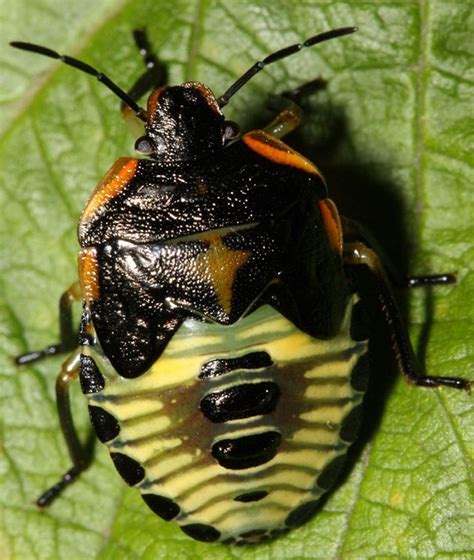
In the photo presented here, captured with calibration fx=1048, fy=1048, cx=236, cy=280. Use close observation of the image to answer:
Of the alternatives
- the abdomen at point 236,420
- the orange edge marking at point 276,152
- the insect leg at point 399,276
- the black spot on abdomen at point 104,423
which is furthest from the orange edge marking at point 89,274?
the insect leg at point 399,276

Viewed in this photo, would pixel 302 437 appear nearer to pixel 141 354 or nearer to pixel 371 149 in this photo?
pixel 141 354

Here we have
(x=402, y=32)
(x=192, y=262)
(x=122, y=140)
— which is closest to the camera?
(x=192, y=262)

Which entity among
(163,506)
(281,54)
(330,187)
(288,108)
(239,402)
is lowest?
(163,506)

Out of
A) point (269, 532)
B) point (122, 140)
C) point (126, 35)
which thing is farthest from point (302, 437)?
point (126, 35)

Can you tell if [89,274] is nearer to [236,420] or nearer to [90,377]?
[90,377]

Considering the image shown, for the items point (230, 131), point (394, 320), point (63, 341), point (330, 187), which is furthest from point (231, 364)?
point (63, 341)

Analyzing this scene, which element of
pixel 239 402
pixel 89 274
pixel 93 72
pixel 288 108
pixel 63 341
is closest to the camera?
pixel 239 402
